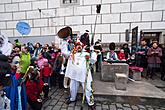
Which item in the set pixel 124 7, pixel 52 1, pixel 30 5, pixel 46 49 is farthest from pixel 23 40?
pixel 124 7

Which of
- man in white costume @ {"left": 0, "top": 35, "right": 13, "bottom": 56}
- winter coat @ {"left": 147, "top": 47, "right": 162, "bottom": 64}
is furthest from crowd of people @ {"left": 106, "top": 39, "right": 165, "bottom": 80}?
man in white costume @ {"left": 0, "top": 35, "right": 13, "bottom": 56}

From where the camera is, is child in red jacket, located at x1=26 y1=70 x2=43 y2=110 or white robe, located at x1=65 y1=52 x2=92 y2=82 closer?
child in red jacket, located at x1=26 y1=70 x2=43 y2=110

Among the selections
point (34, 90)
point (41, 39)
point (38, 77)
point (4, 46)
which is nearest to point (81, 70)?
point (38, 77)

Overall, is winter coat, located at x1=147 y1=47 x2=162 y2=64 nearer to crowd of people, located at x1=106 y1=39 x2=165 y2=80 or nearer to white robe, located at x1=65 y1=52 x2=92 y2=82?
crowd of people, located at x1=106 y1=39 x2=165 y2=80

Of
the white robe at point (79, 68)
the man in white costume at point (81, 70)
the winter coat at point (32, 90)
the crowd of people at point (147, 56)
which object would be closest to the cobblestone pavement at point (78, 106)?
the man in white costume at point (81, 70)

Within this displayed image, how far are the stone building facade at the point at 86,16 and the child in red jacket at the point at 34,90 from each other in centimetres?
548

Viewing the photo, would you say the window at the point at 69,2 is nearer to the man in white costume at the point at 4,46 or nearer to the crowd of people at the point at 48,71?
the crowd of people at the point at 48,71

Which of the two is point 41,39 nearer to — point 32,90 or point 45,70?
point 45,70

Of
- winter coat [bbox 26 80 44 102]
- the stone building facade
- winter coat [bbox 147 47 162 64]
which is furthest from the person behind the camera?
the stone building facade

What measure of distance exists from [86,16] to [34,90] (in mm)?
5983

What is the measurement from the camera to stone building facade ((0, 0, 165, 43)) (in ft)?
25.0

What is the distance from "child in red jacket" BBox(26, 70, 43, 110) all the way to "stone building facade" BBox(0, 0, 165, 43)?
18.0ft

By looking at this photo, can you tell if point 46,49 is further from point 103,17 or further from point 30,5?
point 30,5

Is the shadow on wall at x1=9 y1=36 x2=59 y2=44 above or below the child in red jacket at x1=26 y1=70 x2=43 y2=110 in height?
above
